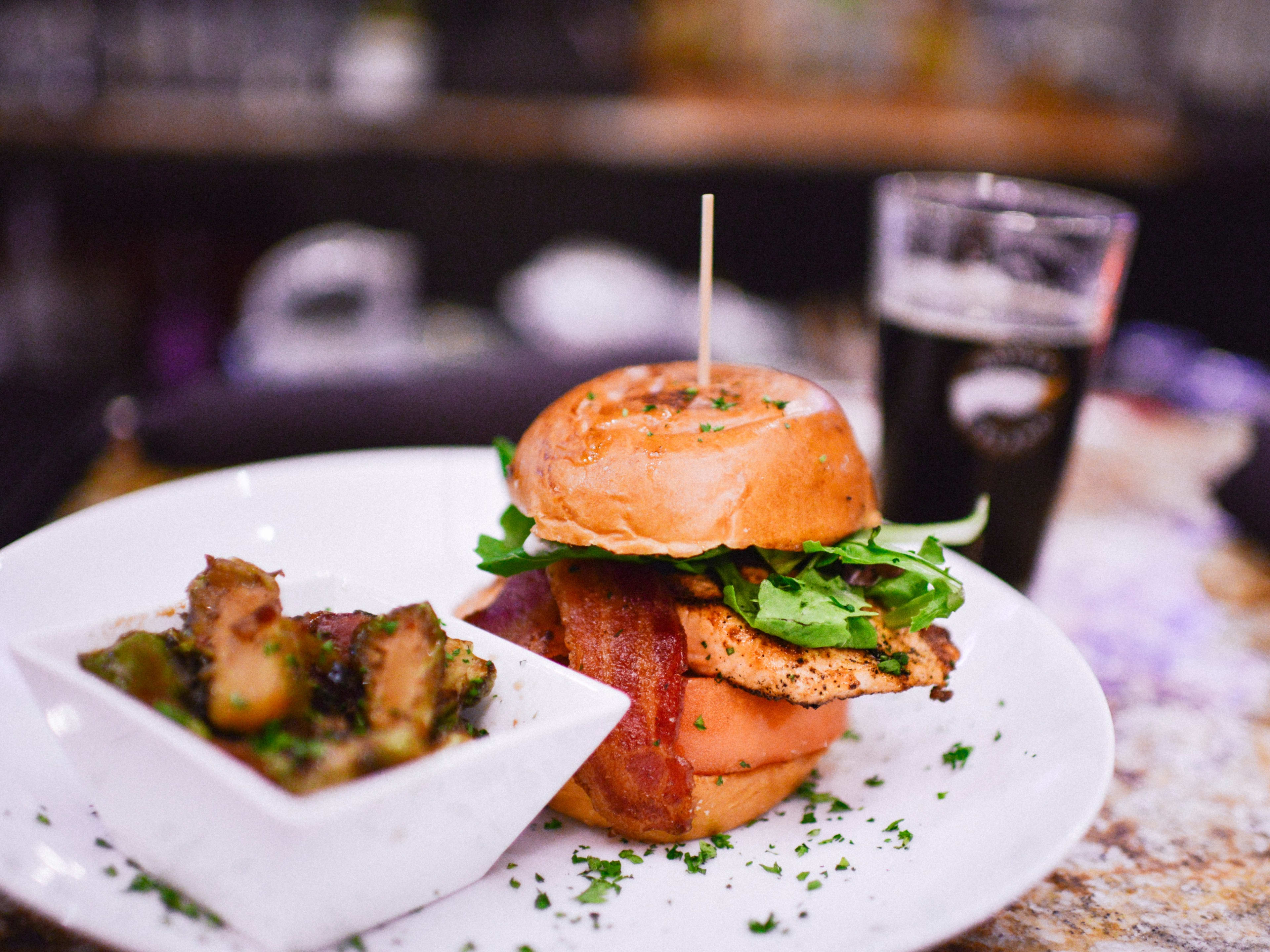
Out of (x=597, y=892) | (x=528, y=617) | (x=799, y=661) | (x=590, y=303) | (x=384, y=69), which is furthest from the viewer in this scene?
(x=384, y=69)

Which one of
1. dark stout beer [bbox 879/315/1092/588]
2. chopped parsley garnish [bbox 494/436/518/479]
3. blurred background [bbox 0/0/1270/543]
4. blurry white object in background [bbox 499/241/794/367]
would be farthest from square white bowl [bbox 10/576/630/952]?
blurry white object in background [bbox 499/241/794/367]

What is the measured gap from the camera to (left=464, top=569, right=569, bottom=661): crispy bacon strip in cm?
146

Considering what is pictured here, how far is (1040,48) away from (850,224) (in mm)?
1333

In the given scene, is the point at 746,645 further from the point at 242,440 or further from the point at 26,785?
the point at 242,440

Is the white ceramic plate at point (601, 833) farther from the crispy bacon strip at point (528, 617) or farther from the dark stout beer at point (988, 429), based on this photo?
the dark stout beer at point (988, 429)

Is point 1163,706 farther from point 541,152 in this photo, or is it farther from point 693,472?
point 541,152

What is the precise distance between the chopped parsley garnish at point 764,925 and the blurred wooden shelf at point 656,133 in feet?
13.4

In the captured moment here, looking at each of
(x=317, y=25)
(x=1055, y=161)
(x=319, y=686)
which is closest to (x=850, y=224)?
(x=1055, y=161)

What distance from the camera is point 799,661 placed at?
4.32ft

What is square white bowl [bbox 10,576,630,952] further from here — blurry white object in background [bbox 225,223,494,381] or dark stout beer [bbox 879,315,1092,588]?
blurry white object in background [bbox 225,223,494,381]

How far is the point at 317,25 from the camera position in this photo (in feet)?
15.1

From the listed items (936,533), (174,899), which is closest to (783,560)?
(936,533)

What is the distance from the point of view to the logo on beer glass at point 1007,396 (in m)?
1.89

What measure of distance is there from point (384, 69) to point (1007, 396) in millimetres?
3712
